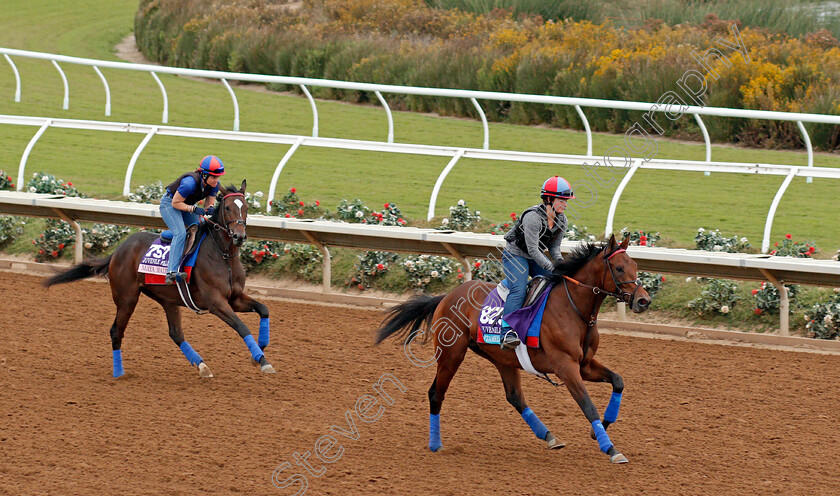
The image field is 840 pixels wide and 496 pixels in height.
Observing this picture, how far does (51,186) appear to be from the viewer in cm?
1283

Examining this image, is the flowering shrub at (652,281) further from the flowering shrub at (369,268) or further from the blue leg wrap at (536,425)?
the blue leg wrap at (536,425)

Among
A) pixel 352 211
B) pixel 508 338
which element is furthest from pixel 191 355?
pixel 352 211

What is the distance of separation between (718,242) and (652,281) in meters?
0.74

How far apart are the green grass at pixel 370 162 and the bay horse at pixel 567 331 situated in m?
4.41

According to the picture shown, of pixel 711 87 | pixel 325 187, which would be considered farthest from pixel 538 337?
pixel 711 87

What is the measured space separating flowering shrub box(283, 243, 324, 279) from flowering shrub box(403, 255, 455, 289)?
118cm

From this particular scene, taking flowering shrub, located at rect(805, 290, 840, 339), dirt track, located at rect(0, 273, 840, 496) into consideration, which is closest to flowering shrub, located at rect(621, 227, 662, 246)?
dirt track, located at rect(0, 273, 840, 496)

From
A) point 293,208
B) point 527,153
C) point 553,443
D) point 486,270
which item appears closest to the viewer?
point 553,443

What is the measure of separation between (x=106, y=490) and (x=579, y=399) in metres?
2.67

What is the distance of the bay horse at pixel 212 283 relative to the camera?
7.47 meters

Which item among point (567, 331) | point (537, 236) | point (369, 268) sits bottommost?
point (369, 268)

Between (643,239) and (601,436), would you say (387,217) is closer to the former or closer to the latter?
(643,239)

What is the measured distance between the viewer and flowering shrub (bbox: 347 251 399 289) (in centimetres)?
1073

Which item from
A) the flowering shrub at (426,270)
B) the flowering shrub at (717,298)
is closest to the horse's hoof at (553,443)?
the flowering shrub at (717,298)
